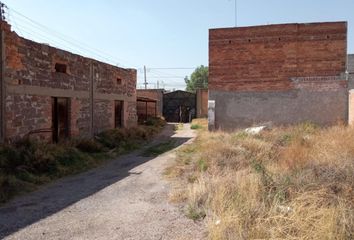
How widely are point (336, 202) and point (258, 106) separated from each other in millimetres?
12716

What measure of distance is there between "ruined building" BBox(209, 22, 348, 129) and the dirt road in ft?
30.8

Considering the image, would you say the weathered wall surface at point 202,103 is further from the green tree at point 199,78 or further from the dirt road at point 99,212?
A: the green tree at point 199,78

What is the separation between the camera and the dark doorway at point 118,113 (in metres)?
19.1

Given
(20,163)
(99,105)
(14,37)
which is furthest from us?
(99,105)

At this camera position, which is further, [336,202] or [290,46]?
[290,46]

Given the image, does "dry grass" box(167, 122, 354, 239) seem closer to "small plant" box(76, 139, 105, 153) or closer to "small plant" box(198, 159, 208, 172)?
"small plant" box(198, 159, 208, 172)

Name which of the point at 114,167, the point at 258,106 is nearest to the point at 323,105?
the point at 258,106

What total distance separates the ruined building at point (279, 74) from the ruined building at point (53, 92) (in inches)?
197

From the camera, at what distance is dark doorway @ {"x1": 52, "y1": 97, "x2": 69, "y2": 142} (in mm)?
13266

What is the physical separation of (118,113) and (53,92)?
6.79m

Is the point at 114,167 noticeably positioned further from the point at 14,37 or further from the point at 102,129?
the point at 102,129

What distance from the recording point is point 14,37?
34.9 feet

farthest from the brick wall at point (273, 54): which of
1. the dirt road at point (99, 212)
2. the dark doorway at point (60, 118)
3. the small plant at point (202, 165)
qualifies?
the dirt road at point (99, 212)

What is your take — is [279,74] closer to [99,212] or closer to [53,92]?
[53,92]
